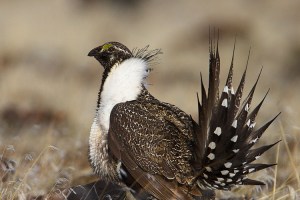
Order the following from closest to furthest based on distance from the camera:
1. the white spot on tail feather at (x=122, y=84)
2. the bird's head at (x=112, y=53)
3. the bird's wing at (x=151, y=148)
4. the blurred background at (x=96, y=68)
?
the bird's wing at (x=151, y=148) < the white spot on tail feather at (x=122, y=84) < the bird's head at (x=112, y=53) < the blurred background at (x=96, y=68)

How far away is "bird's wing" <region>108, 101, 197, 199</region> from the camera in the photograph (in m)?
4.54

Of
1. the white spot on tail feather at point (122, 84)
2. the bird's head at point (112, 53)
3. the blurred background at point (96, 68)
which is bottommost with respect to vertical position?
the blurred background at point (96, 68)

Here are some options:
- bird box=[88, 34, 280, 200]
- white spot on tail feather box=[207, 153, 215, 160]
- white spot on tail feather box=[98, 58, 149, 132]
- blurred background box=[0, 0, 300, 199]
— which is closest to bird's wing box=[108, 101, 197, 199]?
bird box=[88, 34, 280, 200]

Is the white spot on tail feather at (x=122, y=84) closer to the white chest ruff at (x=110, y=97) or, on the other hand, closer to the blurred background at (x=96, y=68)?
the white chest ruff at (x=110, y=97)

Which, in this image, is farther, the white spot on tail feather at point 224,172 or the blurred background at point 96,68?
the blurred background at point 96,68

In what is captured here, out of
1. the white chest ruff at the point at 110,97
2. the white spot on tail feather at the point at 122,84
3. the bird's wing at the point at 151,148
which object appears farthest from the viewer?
the white spot on tail feather at the point at 122,84

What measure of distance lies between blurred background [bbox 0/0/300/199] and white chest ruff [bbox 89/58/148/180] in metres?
0.21

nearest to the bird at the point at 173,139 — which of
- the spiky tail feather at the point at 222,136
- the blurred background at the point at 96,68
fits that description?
the spiky tail feather at the point at 222,136

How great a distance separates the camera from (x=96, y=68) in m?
13.3

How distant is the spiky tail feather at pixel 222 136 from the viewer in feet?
14.2

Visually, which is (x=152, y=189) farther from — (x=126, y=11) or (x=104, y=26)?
(x=126, y=11)

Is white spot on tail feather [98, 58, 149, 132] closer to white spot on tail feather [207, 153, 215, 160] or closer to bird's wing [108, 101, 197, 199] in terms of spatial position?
bird's wing [108, 101, 197, 199]

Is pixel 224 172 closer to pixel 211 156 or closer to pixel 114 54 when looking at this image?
pixel 211 156

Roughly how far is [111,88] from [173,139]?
553 mm
